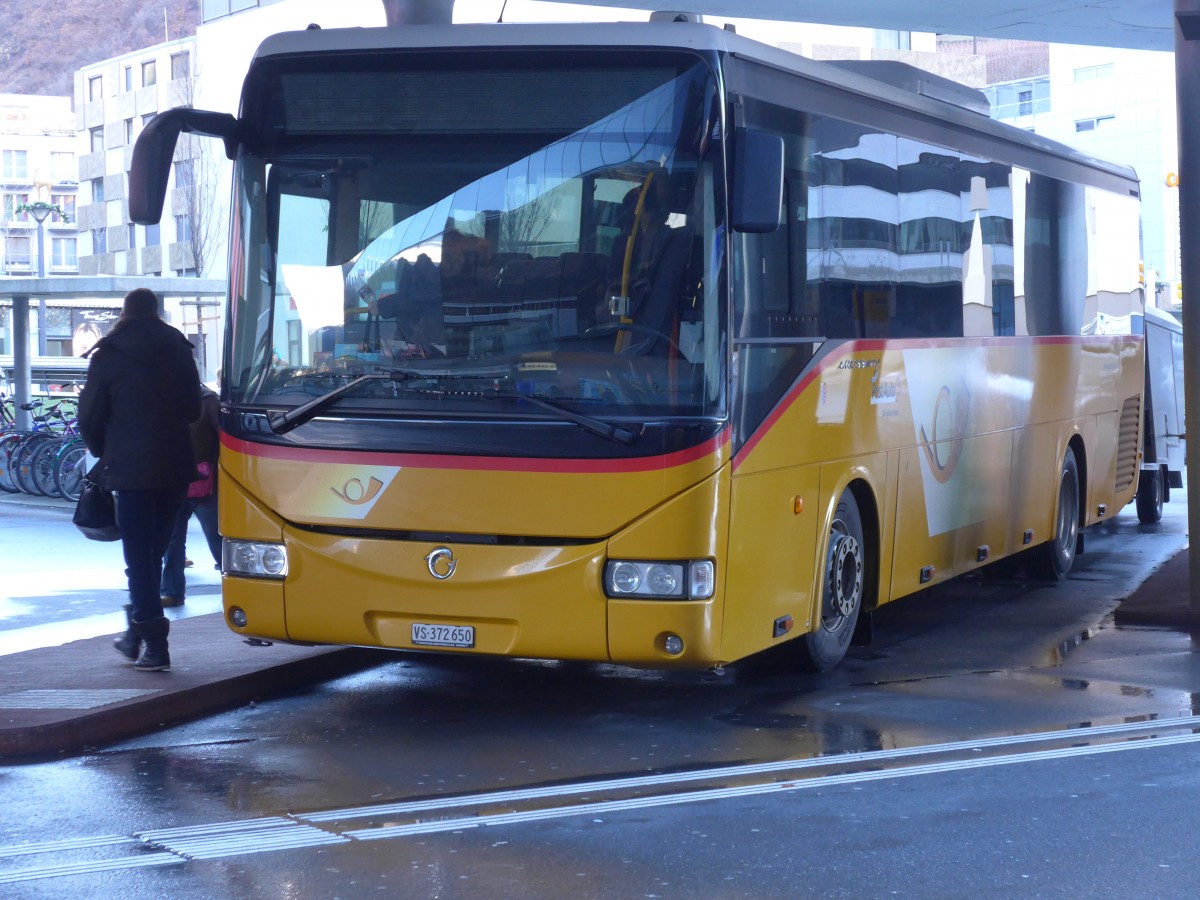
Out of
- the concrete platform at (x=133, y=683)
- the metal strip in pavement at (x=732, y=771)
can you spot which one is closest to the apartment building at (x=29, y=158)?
the concrete platform at (x=133, y=683)

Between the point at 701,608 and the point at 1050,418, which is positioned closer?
the point at 701,608

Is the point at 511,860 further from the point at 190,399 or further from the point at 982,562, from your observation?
the point at 982,562

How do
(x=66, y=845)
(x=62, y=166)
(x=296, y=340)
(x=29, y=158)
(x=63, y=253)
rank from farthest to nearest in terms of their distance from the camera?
(x=62, y=166)
(x=29, y=158)
(x=63, y=253)
(x=296, y=340)
(x=66, y=845)

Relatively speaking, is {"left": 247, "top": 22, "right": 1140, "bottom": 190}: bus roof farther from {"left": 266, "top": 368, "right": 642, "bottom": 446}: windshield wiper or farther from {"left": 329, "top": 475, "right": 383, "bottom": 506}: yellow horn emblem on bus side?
{"left": 329, "top": 475, "right": 383, "bottom": 506}: yellow horn emblem on bus side

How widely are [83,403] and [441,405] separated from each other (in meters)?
2.32

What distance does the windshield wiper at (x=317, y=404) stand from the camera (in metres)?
8.02

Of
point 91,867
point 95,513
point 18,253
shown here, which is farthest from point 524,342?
point 18,253

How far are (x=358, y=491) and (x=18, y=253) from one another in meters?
140

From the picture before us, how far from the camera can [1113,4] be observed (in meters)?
14.9

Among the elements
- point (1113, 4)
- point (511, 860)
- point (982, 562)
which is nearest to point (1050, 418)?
point (982, 562)

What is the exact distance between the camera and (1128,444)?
1678 centimetres

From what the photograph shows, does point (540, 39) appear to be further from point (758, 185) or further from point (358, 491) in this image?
point (358, 491)

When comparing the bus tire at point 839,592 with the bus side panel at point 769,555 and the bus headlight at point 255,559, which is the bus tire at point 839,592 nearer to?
the bus side panel at point 769,555

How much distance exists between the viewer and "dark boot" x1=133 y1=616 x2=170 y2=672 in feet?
30.2
